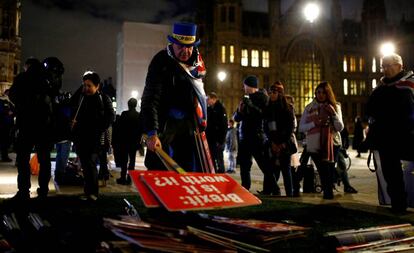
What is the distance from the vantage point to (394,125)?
566 cm

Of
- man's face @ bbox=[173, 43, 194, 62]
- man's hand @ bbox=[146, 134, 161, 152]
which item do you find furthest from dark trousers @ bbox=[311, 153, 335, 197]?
man's hand @ bbox=[146, 134, 161, 152]

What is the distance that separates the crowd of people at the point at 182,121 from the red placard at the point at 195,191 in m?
0.42

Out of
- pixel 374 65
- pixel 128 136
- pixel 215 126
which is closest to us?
pixel 128 136

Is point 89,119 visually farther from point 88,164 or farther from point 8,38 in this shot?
point 8,38

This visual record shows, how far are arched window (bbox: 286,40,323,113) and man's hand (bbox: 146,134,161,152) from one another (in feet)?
191

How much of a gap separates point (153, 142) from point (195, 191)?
0.67 m

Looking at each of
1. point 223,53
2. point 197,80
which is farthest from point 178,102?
point 223,53

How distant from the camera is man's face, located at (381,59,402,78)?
5.79 metres

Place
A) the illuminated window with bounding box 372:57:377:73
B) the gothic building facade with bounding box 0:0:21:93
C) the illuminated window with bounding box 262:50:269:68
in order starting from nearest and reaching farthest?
the gothic building facade with bounding box 0:0:21:93 → the illuminated window with bounding box 262:50:269:68 → the illuminated window with bounding box 372:57:377:73

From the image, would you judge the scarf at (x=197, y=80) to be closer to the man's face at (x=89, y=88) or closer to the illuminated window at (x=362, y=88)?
the man's face at (x=89, y=88)

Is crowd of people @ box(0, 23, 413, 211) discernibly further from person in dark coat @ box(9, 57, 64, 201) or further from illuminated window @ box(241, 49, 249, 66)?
illuminated window @ box(241, 49, 249, 66)

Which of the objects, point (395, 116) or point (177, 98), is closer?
point (177, 98)

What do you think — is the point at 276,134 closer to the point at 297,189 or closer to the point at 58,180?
the point at 297,189

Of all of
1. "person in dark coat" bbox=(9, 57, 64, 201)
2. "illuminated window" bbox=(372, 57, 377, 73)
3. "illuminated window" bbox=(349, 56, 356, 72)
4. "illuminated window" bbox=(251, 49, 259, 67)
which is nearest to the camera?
"person in dark coat" bbox=(9, 57, 64, 201)
